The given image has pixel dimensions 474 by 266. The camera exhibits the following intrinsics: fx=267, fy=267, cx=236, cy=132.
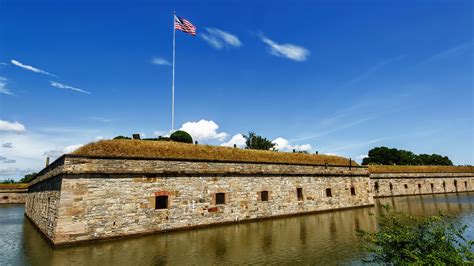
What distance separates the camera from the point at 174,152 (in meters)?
17.2

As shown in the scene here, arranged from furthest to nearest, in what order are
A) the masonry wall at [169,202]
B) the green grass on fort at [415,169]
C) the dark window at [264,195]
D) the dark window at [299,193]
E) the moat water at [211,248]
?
the green grass on fort at [415,169] → the dark window at [299,193] → the dark window at [264,195] → the masonry wall at [169,202] → the moat water at [211,248]

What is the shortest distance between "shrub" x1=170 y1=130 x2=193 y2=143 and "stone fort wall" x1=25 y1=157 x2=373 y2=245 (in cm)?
480

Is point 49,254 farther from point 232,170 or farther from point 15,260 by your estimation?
point 232,170

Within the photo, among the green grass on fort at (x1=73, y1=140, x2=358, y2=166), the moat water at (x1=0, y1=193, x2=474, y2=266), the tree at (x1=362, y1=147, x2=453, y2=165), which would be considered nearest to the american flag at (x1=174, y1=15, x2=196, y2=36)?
the green grass on fort at (x1=73, y1=140, x2=358, y2=166)

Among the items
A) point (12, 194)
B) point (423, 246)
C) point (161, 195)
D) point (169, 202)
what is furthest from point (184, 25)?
point (12, 194)

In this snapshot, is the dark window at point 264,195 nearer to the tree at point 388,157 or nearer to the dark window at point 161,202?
the dark window at point 161,202

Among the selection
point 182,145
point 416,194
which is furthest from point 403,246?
point 416,194

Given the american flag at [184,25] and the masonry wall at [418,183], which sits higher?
the american flag at [184,25]

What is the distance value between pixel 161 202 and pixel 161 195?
401mm

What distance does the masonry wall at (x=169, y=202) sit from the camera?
12617mm

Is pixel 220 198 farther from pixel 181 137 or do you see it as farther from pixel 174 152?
pixel 181 137

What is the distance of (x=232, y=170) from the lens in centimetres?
1822

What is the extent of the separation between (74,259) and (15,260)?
2211mm

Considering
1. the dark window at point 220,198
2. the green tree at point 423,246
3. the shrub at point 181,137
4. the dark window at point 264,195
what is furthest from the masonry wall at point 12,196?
the green tree at point 423,246
